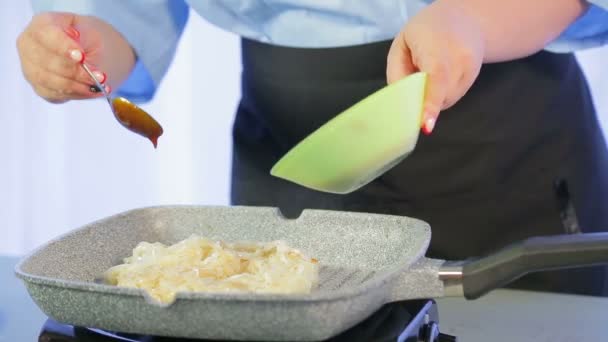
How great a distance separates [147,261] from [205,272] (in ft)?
0.16

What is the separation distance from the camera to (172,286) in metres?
0.53

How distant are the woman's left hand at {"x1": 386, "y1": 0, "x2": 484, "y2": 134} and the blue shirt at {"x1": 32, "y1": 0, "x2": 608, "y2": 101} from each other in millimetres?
207

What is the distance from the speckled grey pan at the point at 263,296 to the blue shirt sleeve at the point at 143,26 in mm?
326

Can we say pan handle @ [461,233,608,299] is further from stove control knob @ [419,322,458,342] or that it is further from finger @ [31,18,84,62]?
finger @ [31,18,84,62]

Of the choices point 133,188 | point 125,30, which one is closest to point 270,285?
point 125,30

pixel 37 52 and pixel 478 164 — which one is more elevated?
pixel 37 52

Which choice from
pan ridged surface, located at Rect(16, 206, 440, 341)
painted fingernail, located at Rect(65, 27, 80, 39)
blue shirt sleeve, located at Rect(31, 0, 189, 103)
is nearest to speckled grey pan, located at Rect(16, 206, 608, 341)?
pan ridged surface, located at Rect(16, 206, 440, 341)

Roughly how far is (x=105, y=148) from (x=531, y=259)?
4.87ft

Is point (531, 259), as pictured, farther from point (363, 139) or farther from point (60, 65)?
point (60, 65)

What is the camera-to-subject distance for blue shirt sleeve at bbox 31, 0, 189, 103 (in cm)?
97

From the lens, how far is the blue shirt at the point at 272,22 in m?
0.90

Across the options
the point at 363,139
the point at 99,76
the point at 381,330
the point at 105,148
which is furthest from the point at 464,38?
the point at 105,148

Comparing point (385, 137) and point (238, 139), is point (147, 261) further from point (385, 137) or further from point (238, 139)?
point (238, 139)

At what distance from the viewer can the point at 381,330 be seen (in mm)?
546
